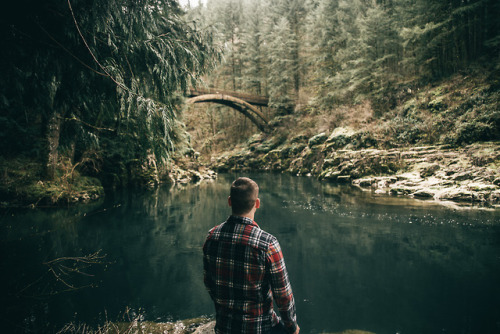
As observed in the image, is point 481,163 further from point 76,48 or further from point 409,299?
point 76,48

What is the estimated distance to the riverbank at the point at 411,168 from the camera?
30.7 feet

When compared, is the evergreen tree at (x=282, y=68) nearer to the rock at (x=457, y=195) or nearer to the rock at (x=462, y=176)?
the rock at (x=462, y=176)

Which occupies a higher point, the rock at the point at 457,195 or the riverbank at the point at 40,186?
the riverbank at the point at 40,186

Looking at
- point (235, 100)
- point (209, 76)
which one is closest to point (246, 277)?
point (209, 76)

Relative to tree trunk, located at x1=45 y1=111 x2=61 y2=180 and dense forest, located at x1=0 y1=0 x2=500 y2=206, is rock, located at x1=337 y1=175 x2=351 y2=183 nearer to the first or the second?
dense forest, located at x1=0 y1=0 x2=500 y2=206

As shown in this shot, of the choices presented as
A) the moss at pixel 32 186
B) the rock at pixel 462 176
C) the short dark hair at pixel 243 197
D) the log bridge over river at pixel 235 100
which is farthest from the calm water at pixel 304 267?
the log bridge over river at pixel 235 100

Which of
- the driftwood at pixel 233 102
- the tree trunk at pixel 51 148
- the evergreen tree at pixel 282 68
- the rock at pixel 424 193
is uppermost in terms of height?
the evergreen tree at pixel 282 68

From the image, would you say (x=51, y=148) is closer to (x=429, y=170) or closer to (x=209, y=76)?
(x=209, y=76)

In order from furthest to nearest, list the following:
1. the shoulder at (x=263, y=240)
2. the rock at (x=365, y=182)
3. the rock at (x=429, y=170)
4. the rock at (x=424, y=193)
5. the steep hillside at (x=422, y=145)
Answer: the rock at (x=365, y=182)
the rock at (x=429, y=170)
the rock at (x=424, y=193)
the steep hillside at (x=422, y=145)
the shoulder at (x=263, y=240)

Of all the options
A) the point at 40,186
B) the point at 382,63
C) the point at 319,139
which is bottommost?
the point at 40,186

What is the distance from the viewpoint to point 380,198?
10.8 m

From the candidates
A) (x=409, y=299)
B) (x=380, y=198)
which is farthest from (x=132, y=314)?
(x=380, y=198)

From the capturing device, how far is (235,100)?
29391 mm

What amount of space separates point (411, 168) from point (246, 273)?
13729mm
